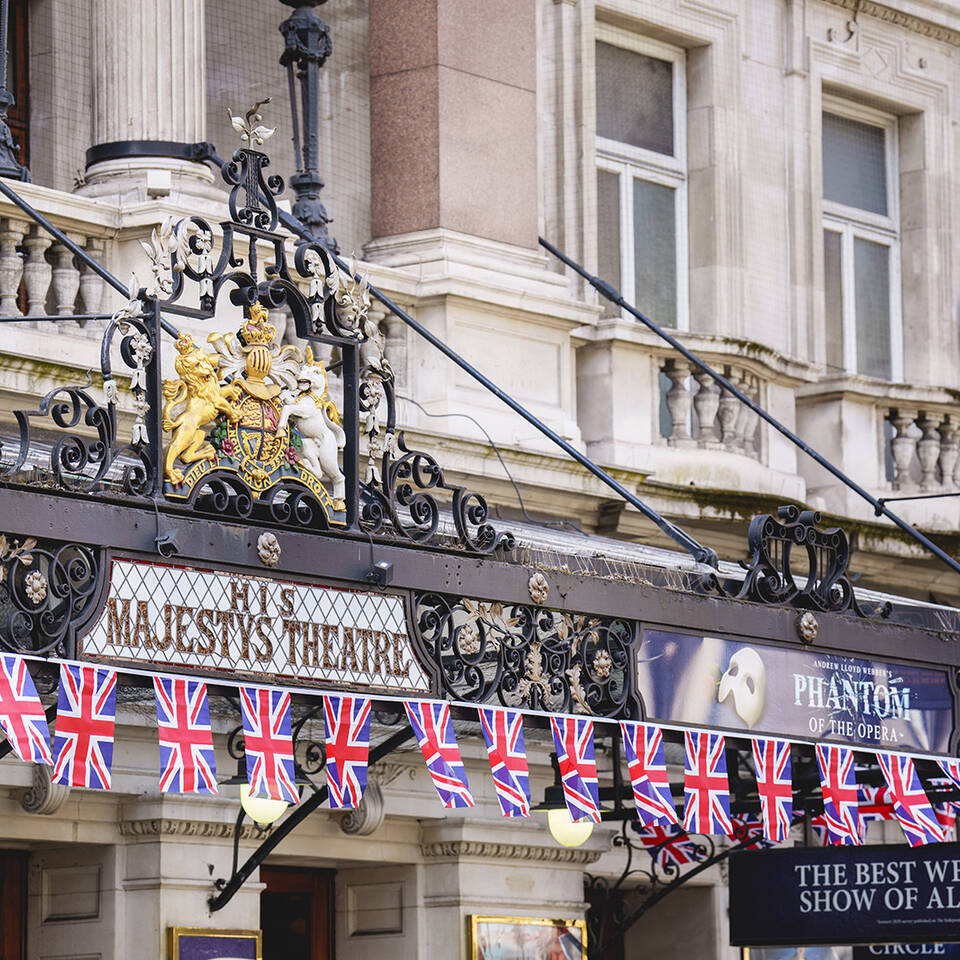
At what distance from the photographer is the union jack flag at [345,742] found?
36.9 feet

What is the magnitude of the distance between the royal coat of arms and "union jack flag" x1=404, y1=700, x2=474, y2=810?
96 centimetres

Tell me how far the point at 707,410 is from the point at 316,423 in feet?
23.4

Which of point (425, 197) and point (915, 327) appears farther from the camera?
point (915, 327)

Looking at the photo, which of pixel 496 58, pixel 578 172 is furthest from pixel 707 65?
pixel 496 58

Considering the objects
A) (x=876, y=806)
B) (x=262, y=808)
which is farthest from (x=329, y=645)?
(x=876, y=806)

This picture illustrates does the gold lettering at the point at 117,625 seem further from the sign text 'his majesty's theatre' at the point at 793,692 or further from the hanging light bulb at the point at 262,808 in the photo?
the sign text 'his majesty's theatre' at the point at 793,692

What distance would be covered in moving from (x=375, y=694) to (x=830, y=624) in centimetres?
332

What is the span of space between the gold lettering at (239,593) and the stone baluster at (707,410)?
804cm

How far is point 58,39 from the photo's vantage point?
55.2 ft

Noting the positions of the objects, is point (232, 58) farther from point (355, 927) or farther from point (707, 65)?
point (355, 927)

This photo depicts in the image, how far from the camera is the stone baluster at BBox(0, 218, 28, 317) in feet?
46.9

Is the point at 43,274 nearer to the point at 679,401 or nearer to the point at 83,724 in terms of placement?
the point at 83,724

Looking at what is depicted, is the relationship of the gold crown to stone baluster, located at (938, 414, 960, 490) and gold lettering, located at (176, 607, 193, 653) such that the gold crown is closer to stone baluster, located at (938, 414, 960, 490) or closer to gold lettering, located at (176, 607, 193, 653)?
gold lettering, located at (176, 607, 193, 653)

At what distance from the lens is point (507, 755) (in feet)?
38.8
